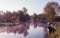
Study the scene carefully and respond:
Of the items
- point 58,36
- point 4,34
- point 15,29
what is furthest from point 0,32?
point 58,36

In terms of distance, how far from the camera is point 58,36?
1.20 meters

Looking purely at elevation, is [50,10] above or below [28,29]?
above

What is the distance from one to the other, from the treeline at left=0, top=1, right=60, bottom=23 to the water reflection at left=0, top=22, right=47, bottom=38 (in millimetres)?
48

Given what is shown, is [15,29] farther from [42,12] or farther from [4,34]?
[42,12]

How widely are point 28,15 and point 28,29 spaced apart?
0.14 m

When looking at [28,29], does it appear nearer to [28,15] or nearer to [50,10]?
[28,15]

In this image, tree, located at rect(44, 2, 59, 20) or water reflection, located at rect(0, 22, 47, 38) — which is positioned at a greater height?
tree, located at rect(44, 2, 59, 20)

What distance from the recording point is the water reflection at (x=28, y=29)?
47.6 inches

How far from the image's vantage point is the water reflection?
1.21m

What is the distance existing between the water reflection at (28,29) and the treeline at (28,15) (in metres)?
0.05

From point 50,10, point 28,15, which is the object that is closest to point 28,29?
point 28,15

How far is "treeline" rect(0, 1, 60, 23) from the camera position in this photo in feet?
Result: 4.00

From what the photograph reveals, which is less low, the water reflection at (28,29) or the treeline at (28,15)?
the treeline at (28,15)

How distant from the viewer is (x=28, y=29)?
122 cm
